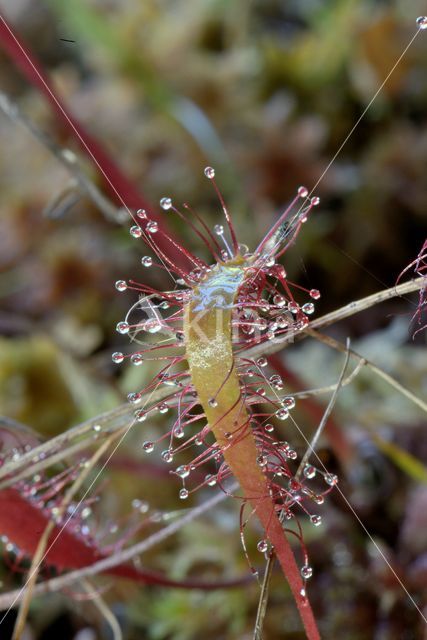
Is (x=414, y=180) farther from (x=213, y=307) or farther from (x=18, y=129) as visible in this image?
(x=213, y=307)

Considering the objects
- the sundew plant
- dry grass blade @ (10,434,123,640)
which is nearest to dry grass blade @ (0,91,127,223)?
the sundew plant

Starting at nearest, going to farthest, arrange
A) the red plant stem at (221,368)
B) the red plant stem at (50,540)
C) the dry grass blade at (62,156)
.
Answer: the red plant stem at (221,368) < the red plant stem at (50,540) < the dry grass blade at (62,156)

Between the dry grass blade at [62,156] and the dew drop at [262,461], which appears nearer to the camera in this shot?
the dew drop at [262,461]

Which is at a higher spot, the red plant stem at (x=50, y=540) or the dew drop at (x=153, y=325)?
the dew drop at (x=153, y=325)

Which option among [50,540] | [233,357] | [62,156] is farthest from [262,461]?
[62,156]

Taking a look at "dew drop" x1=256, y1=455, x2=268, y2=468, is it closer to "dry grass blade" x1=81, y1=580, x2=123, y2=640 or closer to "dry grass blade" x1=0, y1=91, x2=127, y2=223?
"dry grass blade" x1=81, y1=580, x2=123, y2=640

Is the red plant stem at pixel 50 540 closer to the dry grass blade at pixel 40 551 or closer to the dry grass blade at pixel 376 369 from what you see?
the dry grass blade at pixel 40 551

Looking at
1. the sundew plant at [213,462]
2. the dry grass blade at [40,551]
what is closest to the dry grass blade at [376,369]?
the sundew plant at [213,462]

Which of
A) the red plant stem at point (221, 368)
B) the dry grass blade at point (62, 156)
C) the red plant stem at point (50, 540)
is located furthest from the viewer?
the dry grass blade at point (62, 156)

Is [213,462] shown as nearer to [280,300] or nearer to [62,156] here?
[62,156]
